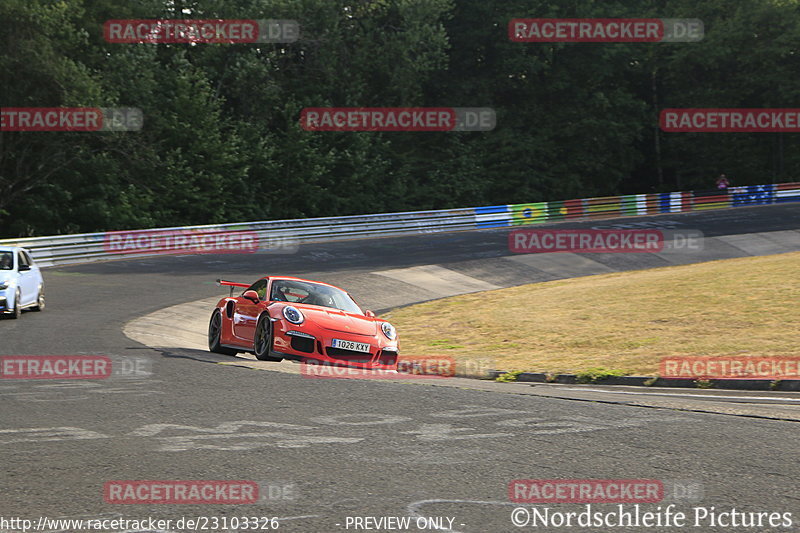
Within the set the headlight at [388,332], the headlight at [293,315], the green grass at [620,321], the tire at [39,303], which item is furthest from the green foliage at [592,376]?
the tire at [39,303]

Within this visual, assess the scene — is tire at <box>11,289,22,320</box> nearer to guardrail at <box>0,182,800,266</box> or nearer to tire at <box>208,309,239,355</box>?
tire at <box>208,309,239,355</box>

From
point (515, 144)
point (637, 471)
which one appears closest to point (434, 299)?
point (637, 471)

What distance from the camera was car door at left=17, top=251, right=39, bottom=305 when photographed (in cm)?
1966

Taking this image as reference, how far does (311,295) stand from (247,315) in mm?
1016

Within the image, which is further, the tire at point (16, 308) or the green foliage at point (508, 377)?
the tire at point (16, 308)

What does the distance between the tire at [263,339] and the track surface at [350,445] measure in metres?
1.21

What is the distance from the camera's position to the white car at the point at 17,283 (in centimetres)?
1883

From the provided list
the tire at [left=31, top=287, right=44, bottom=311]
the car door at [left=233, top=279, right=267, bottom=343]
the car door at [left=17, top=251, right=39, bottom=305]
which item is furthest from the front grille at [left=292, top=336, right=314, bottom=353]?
the tire at [left=31, top=287, right=44, bottom=311]

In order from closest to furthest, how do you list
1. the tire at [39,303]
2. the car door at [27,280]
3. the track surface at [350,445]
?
the track surface at [350,445] → the car door at [27,280] → the tire at [39,303]

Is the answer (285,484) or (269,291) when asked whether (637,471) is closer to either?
(285,484)

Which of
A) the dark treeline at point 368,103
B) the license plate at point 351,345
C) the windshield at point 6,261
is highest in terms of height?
the dark treeline at point 368,103

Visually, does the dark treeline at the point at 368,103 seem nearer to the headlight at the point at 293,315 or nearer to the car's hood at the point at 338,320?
the car's hood at the point at 338,320

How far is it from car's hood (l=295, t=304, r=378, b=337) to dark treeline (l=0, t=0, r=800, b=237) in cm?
3123

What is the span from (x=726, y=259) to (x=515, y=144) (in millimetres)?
26334
